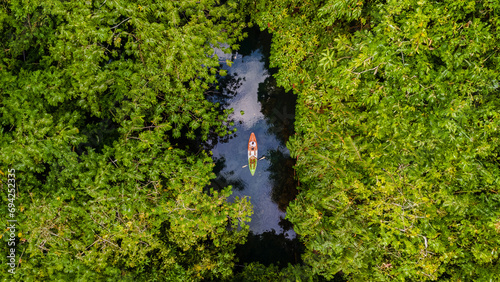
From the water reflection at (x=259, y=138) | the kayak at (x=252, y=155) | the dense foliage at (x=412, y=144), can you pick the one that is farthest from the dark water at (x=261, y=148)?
the dense foliage at (x=412, y=144)

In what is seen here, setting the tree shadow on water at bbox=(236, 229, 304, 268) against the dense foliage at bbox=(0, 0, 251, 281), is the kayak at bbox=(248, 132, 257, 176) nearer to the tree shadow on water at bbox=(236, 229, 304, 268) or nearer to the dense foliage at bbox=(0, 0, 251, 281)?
the tree shadow on water at bbox=(236, 229, 304, 268)

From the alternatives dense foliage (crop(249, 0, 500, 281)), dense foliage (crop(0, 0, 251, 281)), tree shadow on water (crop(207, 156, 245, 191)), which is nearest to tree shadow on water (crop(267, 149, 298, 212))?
tree shadow on water (crop(207, 156, 245, 191))

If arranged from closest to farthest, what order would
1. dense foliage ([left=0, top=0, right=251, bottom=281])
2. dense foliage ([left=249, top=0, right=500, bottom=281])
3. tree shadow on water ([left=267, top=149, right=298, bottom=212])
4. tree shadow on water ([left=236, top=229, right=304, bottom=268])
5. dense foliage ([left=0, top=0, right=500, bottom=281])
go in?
1. dense foliage ([left=249, top=0, right=500, bottom=281])
2. dense foliage ([left=0, top=0, right=500, bottom=281])
3. dense foliage ([left=0, top=0, right=251, bottom=281])
4. tree shadow on water ([left=236, top=229, right=304, bottom=268])
5. tree shadow on water ([left=267, top=149, right=298, bottom=212])

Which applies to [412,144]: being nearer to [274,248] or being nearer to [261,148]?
[261,148]

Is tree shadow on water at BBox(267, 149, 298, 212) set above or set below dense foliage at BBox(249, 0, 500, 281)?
below

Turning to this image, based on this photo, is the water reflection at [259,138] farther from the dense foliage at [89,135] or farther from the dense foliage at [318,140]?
the dense foliage at [89,135]

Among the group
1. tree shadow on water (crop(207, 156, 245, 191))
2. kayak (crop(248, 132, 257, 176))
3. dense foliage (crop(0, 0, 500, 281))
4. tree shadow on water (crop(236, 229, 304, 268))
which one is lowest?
tree shadow on water (crop(236, 229, 304, 268))
